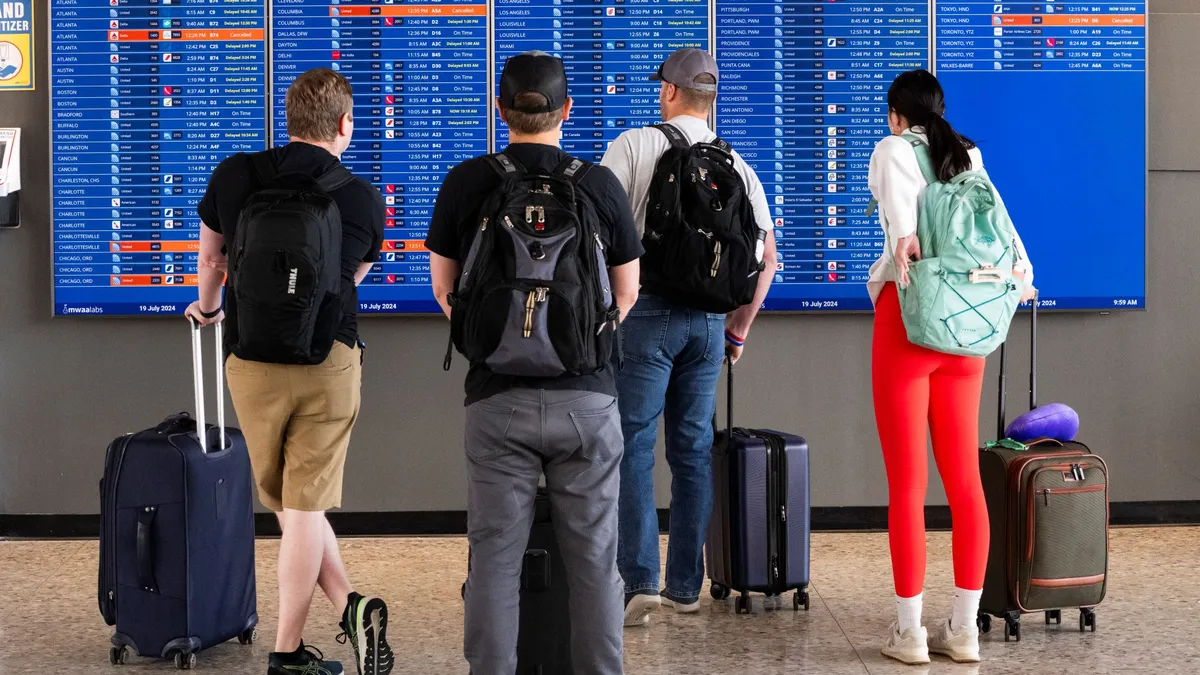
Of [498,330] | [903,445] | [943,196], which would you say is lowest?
[903,445]

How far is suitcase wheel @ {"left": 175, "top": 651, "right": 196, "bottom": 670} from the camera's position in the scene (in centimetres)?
335

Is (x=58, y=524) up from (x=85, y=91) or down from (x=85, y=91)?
down

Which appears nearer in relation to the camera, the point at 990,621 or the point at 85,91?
the point at 990,621

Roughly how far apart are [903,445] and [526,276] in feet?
4.09

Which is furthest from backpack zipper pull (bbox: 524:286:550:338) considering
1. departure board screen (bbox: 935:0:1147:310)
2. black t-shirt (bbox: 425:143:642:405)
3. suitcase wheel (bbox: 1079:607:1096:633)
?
departure board screen (bbox: 935:0:1147:310)

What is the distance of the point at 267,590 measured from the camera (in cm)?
412

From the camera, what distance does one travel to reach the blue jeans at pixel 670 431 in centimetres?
359

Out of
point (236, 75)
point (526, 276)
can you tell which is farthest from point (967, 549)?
point (236, 75)

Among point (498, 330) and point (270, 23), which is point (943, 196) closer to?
point (498, 330)

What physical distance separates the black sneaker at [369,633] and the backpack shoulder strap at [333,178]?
1005 millimetres

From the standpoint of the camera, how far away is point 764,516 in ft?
12.7

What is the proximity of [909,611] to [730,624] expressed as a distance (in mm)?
599

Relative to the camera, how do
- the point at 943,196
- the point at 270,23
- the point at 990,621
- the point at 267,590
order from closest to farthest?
1. the point at 943,196
2. the point at 990,621
3. the point at 267,590
4. the point at 270,23

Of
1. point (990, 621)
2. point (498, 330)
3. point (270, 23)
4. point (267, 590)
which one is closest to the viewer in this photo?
point (498, 330)
